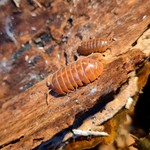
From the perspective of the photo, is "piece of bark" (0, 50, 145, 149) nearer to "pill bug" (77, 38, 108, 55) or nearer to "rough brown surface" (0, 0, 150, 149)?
"rough brown surface" (0, 0, 150, 149)

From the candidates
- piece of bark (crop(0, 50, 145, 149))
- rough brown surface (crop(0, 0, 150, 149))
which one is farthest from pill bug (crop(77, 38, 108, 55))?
piece of bark (crop(0, 50, 145, 149))

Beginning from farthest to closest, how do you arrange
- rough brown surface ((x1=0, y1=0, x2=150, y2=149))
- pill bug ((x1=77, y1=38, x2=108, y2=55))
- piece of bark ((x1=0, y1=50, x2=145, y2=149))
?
pill bug ((x1=77, y1=38, x2=108, y2=55)) < piece of bark ((x1=0, y1=50, x2=145, y2=149)) < rough brown surface ((x1=0, y1=0, x2=150, y2=149))

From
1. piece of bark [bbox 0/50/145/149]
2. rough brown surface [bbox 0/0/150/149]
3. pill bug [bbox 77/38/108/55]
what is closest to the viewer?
rough brown surface [bbox 0/0/150/149]

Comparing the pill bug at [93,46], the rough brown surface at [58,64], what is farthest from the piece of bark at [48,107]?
the pill bug at [93,46]

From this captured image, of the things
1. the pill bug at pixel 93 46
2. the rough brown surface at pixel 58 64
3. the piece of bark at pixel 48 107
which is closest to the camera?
the rough brown surface at pixel 58 64

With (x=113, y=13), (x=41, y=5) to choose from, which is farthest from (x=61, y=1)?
(x=113, y=13)

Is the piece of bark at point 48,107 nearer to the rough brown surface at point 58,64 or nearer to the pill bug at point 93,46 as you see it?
the rough brown surface at point 58,64
